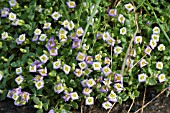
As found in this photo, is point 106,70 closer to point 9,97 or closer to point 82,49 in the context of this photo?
point 82,49

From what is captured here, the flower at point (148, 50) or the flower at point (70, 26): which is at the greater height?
the flower at point (70, 26)

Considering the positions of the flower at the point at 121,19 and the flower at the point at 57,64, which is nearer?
the flower at the point at 57,64

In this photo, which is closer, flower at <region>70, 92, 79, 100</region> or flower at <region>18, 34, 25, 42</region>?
flower at <region>70, 92, 79, 100</region>

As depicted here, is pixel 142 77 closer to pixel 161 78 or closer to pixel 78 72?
pixel 161 78

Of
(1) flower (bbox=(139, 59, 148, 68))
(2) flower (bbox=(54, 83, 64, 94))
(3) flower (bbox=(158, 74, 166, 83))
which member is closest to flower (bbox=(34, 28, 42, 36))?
(2) flower (bbox=(54, 83, 64, 94))

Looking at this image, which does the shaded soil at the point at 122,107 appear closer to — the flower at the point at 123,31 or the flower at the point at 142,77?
the flower at the point at 142,77

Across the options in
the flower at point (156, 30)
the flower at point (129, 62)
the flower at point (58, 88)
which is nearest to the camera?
the flower at point (58, 88)

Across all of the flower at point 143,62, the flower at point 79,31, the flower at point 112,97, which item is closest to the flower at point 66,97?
the flower at point 112,97

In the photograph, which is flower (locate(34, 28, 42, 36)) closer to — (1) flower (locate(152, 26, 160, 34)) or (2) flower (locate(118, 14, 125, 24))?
(2) flower (locate(118, 14, 125, 24))

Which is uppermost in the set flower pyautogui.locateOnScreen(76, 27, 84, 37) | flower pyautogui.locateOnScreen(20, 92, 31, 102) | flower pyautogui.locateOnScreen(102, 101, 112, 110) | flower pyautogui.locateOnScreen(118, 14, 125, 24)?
flower pyautogui.locateOnScreen(118, 14, 125, 24)
